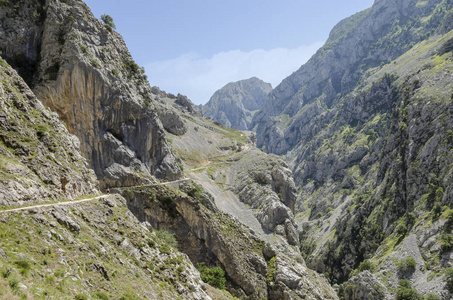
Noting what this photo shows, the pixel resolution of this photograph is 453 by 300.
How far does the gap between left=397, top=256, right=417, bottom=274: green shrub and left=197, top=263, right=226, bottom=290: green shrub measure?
186 ft

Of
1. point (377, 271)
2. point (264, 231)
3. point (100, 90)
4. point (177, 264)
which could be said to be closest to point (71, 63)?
point (100, 90)

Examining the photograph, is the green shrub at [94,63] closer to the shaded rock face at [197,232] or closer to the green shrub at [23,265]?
the shaded rock face at [197,232]

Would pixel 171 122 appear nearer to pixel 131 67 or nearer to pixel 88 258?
pixel 131 67

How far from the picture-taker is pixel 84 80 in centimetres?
5922

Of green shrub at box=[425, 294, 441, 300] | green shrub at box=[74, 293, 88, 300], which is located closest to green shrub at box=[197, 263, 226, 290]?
green shrub at box=[74, 293, 88, 300]

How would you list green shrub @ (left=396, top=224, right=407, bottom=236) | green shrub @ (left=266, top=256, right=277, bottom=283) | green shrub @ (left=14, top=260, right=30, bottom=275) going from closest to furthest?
1. green shrub @ (left=14, top=260, right=30, bottom=275)
2. green shrub @ (left=266, top=256, right=277, bottom=283)
3. green shrub @ (left=396, top=224, right=407, bottom=236)

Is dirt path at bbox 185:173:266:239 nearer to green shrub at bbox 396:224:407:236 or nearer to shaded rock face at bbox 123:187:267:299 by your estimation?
shaded rock face at bbox 123:187:267:299

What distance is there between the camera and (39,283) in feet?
60.6

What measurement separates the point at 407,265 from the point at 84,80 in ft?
315

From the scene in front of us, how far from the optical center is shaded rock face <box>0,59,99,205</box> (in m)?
27.8

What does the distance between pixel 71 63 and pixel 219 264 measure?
52461mm

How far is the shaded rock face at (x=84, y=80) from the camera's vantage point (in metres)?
56.9

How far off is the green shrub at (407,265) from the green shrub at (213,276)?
56.8 metres

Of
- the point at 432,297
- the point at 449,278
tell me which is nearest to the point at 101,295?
the point at 432,297
